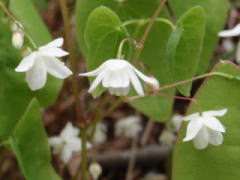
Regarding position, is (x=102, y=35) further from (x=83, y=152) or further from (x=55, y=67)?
(x=83, y=152)

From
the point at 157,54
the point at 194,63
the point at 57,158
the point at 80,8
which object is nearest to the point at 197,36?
the point at 194,63

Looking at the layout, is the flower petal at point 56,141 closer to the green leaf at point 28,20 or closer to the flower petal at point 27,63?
the green leaf at point 28,20

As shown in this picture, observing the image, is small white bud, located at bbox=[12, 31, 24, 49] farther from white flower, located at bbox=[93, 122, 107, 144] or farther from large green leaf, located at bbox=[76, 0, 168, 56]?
white flower, located at bbox=[93, 122, 107, 144]

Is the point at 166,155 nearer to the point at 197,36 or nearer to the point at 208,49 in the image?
the point at 208,49

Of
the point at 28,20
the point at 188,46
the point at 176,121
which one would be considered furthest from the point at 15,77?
the point at 176,121

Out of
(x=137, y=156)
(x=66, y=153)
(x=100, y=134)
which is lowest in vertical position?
(x=137, y=156)

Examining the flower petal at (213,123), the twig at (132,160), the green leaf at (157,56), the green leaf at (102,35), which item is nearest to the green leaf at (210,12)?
the green leaf at (157,56)
